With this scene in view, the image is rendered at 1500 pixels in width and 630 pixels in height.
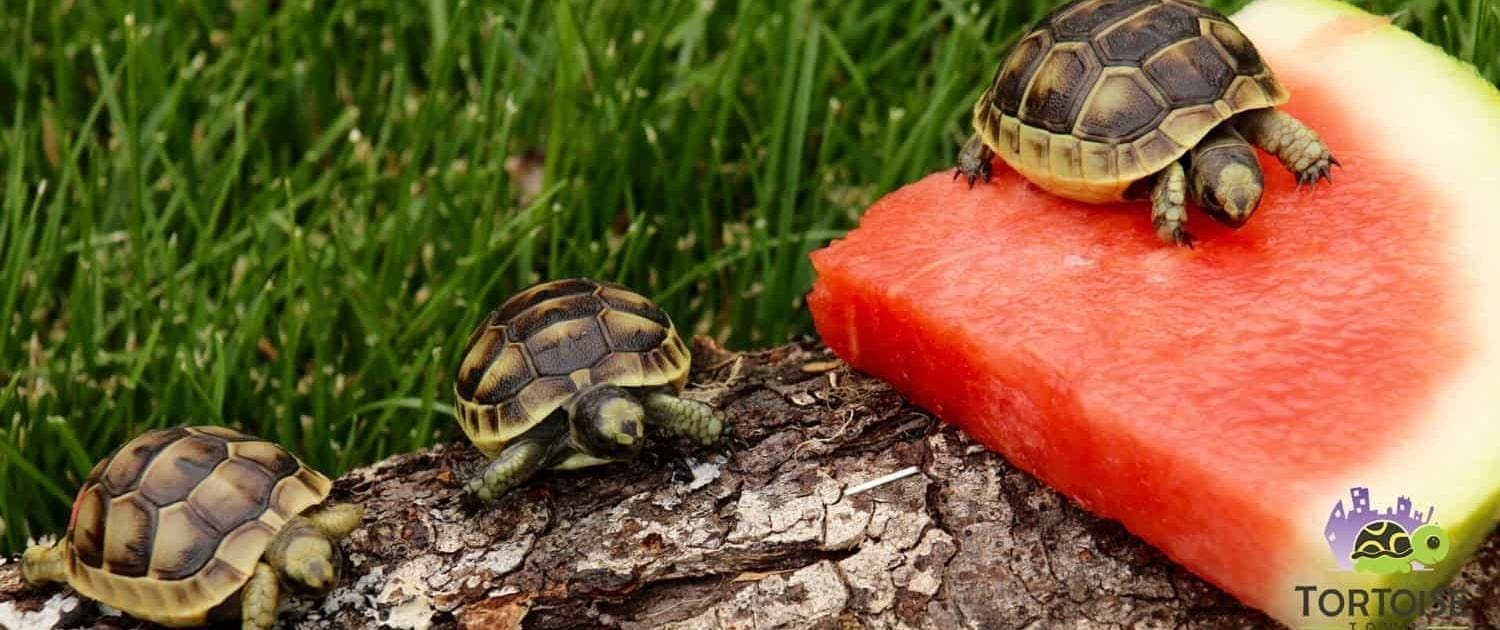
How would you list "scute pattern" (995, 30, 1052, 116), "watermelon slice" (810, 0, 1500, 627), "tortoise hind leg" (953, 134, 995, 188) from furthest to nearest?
"tortoise hind leg" (953, 134, 995, 188) < "scute pattern" (995, 30, 1052, 116) < "watermelon slice" (810, 0, 1500, 627)

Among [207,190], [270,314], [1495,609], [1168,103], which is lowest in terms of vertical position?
[1495,609]

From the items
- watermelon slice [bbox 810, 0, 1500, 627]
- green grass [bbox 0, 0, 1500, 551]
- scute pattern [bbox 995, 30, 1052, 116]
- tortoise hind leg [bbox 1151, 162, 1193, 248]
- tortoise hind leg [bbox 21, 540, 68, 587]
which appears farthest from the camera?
green grass [bbox 0, 0, 1500, 551]

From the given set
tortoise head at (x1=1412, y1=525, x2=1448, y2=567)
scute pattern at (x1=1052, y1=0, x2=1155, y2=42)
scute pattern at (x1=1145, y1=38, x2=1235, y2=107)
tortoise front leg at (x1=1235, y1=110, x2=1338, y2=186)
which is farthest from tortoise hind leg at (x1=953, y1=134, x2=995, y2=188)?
tortoise head at (x1=1412, y1=525, x2=1448, y2=567)

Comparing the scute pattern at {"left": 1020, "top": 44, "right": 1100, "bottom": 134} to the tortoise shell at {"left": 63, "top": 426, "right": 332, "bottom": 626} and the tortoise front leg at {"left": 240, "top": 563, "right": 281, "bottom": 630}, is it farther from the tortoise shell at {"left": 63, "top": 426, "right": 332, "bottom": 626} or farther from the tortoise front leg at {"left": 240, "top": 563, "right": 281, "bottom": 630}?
the tortoise front leg at {"left": 240, "top": 563, "right": 281, "bottom": 630}

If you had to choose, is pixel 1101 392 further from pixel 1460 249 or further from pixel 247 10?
pixel 247 10

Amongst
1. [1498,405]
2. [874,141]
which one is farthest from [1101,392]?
[874,141]

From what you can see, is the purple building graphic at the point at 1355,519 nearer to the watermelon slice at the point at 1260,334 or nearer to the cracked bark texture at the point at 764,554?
the watermelon slice at the point at 1260,334
